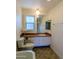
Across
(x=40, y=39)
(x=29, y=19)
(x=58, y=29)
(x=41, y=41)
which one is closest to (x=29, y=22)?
(x=29, y=19)

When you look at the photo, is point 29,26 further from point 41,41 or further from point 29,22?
point 41,41

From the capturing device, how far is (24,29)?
5.52 m

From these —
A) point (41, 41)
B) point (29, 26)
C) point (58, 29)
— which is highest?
point (29, 26)

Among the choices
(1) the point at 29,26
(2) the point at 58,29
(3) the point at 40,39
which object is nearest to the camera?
(2) the point at 58,29

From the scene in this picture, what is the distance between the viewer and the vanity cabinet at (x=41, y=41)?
16.9 feet

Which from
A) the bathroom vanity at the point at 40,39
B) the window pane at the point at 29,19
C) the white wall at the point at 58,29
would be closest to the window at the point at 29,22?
the window pane at the point at 29,19

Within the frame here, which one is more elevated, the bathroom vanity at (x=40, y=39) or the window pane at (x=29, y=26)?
the window pane at (x=29, y=26)

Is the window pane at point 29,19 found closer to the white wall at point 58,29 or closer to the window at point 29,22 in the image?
the window at point 29,22

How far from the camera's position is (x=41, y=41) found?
17.1 ft

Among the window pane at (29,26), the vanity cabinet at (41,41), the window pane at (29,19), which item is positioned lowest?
the vanity cabinet at (41,41)

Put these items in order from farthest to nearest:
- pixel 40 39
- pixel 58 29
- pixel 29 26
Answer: pixel 29 26 → pixel 40 39 → pixel 58 29
